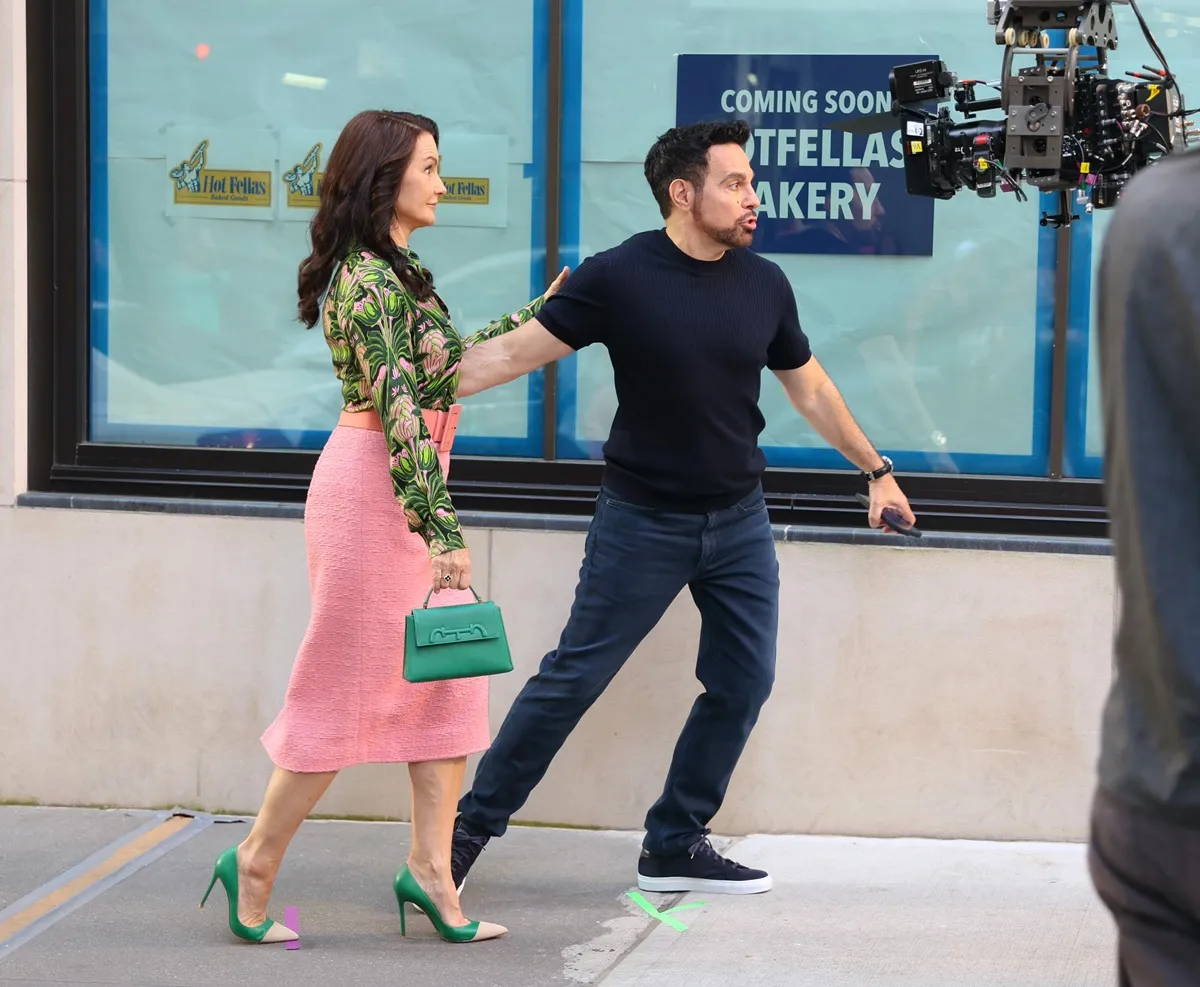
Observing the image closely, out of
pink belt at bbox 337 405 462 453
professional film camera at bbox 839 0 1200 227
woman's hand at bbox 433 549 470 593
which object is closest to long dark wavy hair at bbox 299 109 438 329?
pink belt at bbox 337 405 462 453

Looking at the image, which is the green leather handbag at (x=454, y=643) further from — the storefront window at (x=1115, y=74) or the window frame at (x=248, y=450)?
the storefront window at (x=1115, y=74)

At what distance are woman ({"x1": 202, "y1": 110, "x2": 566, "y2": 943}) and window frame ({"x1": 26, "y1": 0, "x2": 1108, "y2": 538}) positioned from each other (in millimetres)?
1254

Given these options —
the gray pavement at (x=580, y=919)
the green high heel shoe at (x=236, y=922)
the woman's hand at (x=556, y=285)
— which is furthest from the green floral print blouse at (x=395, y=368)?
the gray pavement at (x=580, y=919)

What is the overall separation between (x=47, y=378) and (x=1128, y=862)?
4554 millimetres

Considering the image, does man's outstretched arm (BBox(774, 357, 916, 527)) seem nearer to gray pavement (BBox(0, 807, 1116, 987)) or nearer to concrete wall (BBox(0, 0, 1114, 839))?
concrete wall (BBox(0, 0, 1114, 839))

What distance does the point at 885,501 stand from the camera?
4.64m

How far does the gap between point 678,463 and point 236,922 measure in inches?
61.2

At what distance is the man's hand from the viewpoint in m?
4.63

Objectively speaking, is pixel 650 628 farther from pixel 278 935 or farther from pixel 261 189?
pixel 261 189

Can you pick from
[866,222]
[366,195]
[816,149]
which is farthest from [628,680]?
[366,195]

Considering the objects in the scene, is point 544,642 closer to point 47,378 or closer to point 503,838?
point 503,838

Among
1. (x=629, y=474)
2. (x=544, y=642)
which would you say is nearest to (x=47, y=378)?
(x=544, y=642)

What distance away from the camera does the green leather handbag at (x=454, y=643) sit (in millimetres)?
3805

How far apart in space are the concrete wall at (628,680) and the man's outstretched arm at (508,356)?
36.1 inches
